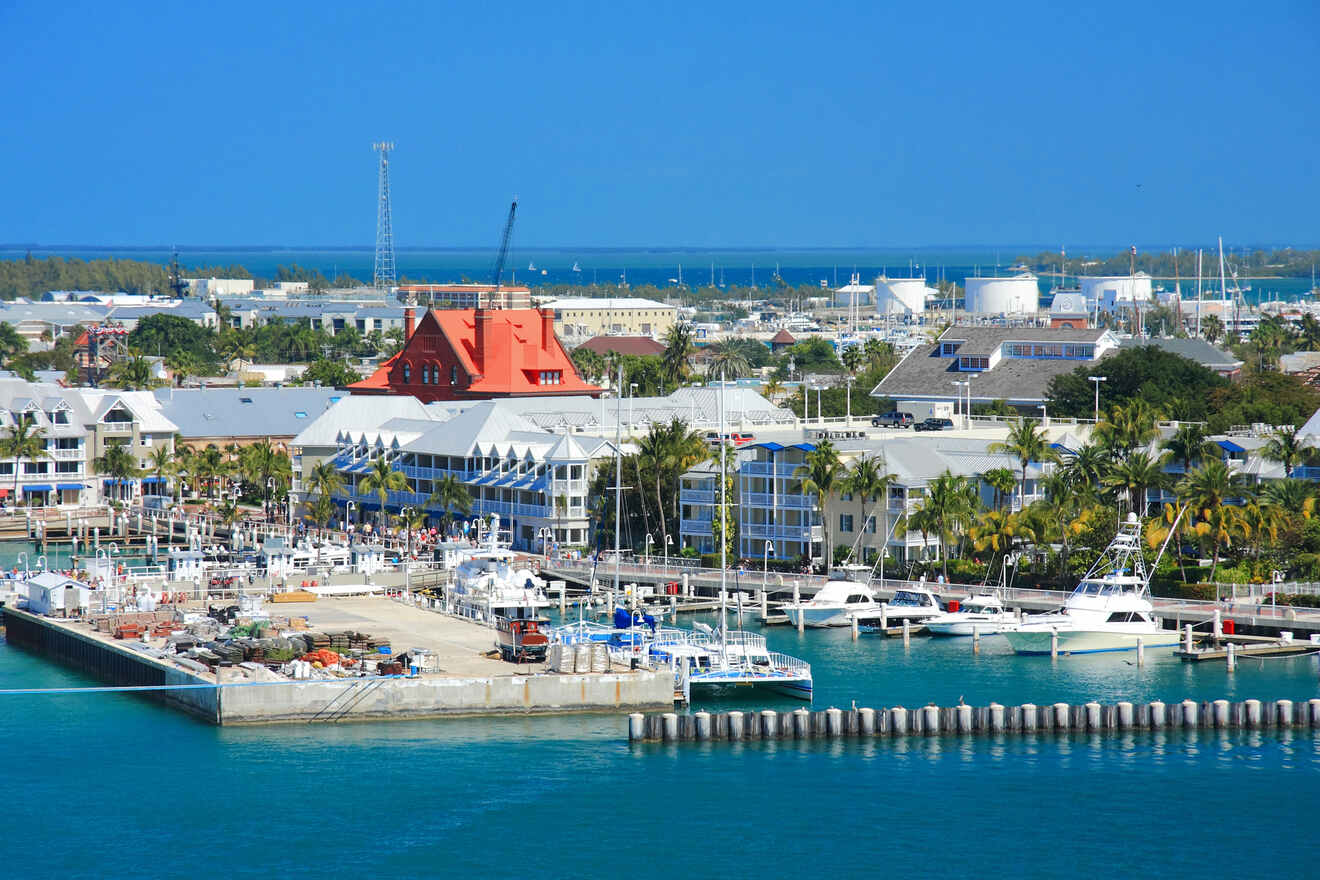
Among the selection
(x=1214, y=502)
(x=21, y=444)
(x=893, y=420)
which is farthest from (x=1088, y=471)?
(x=21, y=444)

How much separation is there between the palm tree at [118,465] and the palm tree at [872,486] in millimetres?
46462

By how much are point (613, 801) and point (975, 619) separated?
82.7 feet

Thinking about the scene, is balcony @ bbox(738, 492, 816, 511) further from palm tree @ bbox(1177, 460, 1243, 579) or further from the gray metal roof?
the gray metal roof

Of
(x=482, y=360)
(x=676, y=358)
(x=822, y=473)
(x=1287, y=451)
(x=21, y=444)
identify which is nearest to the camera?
(x=822, y=473)

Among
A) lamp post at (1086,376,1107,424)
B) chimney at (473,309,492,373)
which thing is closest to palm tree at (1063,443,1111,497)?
lamp post at (1086,376,1107,424)

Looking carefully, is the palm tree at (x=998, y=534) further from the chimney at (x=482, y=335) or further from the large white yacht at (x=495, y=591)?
the chimney at (x=482, y=335)

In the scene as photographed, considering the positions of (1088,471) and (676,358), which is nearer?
(1088,471)

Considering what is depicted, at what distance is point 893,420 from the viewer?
119250 millimetres

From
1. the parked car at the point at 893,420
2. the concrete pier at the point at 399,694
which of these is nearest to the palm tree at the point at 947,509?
the concrete pier at the point at 399,694

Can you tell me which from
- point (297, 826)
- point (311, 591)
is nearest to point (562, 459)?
point (311, 591)

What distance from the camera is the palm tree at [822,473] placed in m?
86.8

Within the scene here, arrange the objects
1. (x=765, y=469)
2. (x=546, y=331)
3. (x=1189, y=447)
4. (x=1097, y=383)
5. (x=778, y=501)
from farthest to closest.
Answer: (x=546, y=331)
(x=1097, y=383)
(x=765, y=469)
(x=778, y=501)
(x=1189, y=447)

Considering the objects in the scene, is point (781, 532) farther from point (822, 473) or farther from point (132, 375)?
point (132, 375)

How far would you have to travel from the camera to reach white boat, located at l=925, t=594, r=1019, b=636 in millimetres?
75438
